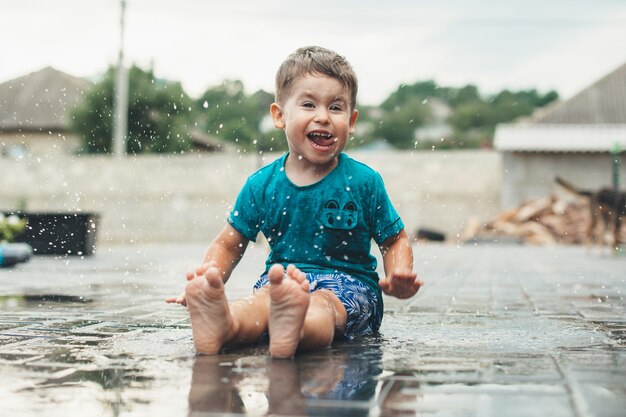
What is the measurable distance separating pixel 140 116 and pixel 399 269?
3341cm

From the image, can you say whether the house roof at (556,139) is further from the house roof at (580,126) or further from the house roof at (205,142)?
the house roof at (205,142)

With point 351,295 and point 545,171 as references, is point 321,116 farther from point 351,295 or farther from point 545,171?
point 545,171

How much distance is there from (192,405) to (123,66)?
24.1 meters

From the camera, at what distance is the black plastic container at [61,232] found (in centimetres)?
1117

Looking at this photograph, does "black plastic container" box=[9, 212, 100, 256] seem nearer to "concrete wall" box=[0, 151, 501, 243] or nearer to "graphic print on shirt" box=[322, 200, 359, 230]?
"graphic print on shirt" box=[322, 200, 359, 230]

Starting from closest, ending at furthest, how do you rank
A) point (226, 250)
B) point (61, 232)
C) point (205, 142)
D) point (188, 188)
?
point (226, 250) < point (61, 232) < point (188, 188) < point (205, 142)

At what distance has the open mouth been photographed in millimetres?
3100

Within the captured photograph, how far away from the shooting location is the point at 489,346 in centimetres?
290

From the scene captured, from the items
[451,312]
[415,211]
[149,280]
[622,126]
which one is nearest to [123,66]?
[415,211]

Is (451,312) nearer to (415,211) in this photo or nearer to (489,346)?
(489,346)

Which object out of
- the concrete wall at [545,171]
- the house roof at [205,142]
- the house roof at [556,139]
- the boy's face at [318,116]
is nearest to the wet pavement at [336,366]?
the boy's face at [318,116]

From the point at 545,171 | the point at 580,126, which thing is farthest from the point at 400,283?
the point at 580,126

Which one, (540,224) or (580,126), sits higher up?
(580,126)

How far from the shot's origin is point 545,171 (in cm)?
2264
